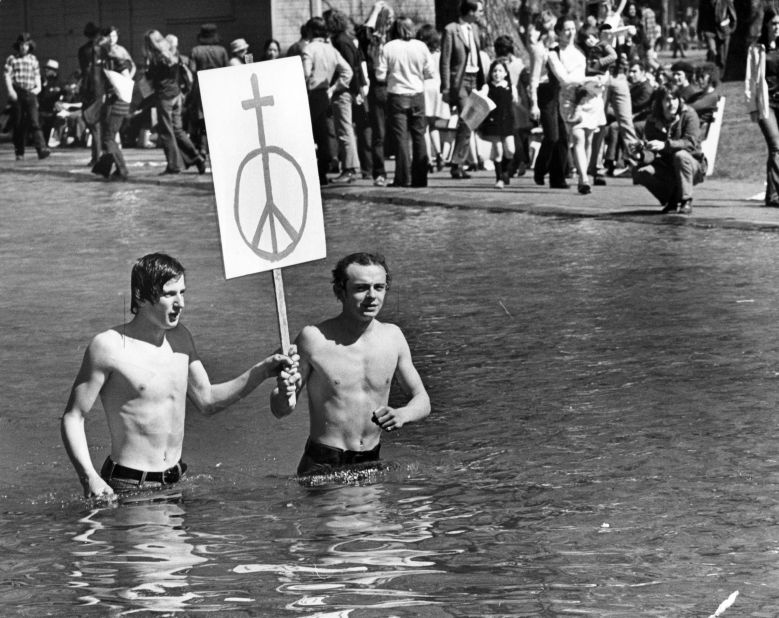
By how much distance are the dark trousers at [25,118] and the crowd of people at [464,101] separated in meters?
3.31

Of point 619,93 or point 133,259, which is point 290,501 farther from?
point 619,93

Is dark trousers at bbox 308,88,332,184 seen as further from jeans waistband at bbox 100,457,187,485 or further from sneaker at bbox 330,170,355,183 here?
jeans waistband at bbox 100,457,187,485

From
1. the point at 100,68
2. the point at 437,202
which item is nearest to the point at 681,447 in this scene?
the point at 437,202

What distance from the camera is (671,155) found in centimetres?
1758

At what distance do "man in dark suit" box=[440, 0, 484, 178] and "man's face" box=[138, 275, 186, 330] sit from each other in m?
14.3

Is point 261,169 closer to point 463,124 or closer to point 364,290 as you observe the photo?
point 364,290

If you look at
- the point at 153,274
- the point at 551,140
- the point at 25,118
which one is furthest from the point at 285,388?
the point at 25,118

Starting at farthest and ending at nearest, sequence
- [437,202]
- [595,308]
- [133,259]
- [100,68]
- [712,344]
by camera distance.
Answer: [100,68], [437,202], [133,259], [595,308], [712,344]

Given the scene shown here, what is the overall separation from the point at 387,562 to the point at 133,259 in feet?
32.8

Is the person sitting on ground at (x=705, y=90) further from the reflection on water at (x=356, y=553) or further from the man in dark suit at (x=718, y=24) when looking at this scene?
the reflection on water at (x=356, y=553)

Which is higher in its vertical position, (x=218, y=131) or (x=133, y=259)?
(x=218, y=131)

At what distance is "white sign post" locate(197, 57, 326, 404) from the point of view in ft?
22.9

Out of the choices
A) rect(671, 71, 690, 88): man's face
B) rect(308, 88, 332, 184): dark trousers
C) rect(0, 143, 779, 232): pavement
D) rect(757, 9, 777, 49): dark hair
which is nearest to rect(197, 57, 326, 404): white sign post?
rect(0, 143, 779, 232): pavement

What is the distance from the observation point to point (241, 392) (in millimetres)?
6738
